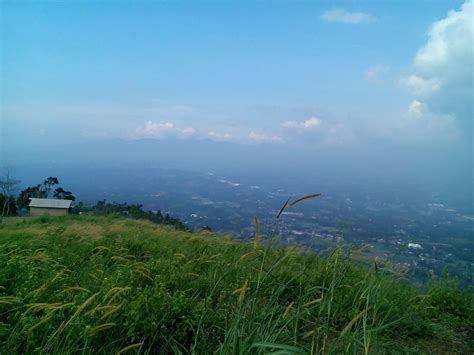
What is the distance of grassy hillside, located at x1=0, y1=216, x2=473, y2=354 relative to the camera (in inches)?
70.1

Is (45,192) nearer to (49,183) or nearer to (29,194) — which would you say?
(49,183)

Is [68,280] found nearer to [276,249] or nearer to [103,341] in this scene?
[103,341]

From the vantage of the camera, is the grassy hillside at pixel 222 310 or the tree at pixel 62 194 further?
the tree at pixel 62 194

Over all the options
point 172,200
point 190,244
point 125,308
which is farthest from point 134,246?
point 172,200

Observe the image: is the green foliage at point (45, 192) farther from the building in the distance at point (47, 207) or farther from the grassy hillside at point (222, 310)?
the grassy hillside at point (222, 310)

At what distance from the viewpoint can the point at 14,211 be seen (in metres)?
21.0

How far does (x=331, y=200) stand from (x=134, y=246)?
43.9ft

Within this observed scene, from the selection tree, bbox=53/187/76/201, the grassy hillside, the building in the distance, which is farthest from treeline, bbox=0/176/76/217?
the grassy hillside

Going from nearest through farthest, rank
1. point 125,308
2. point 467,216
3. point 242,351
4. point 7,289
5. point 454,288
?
point 242,351
point 125,308
point 7,289
point 454,288
point 467,216

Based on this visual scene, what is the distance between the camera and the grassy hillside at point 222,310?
70.1 inches

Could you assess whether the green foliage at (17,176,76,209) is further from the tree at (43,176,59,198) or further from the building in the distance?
the building in the distance

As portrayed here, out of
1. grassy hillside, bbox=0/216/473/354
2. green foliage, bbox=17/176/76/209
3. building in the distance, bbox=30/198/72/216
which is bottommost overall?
building in the distance, bbox=30/198/72/216

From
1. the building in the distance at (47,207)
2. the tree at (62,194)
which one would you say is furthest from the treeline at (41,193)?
the building in the distance at (47,207)

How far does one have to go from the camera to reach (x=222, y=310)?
2461mm
